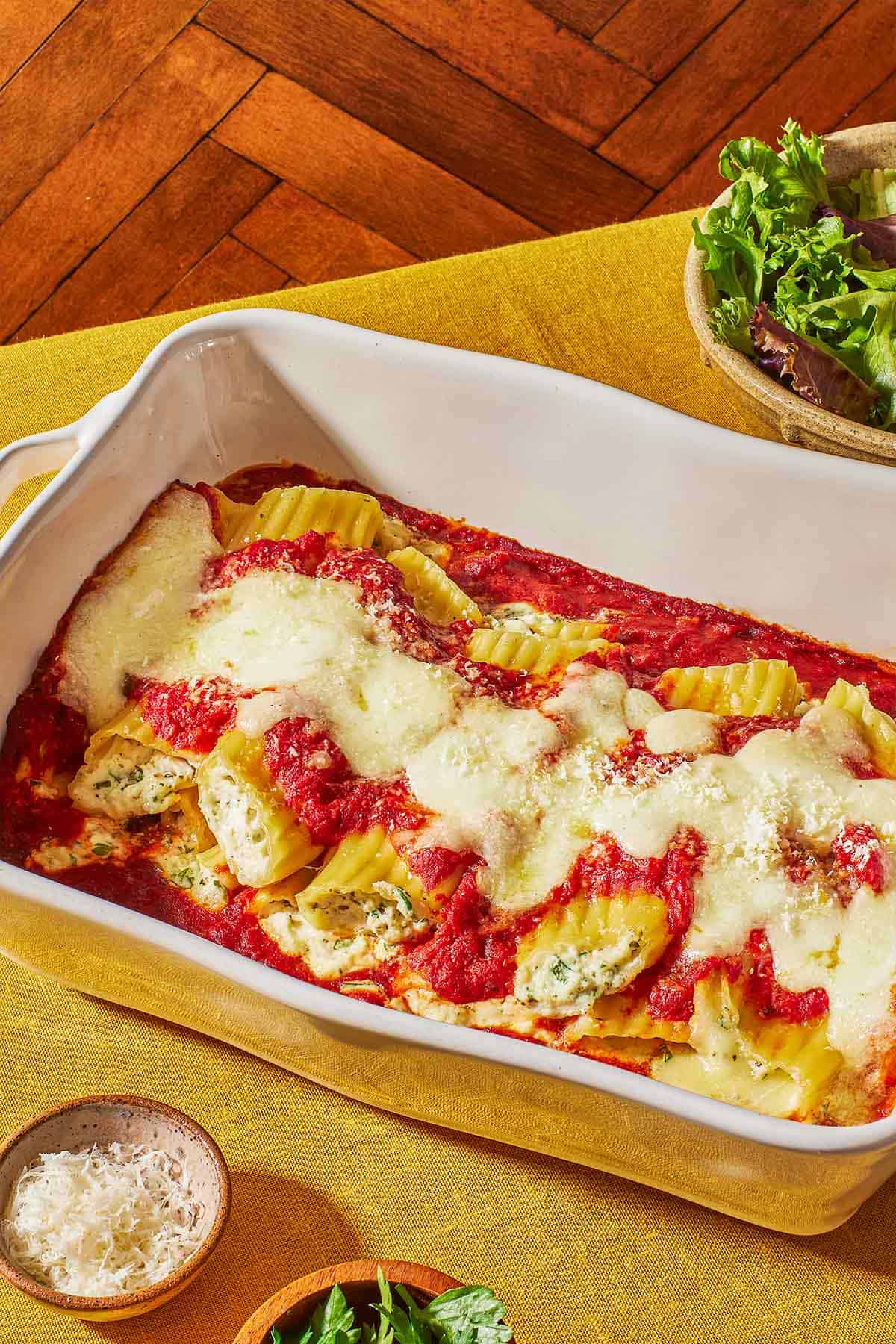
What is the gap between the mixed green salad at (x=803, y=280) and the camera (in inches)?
106

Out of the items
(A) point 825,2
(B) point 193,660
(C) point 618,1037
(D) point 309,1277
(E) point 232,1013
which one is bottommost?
(A) point 825,2

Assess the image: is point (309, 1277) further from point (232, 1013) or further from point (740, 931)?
point (740, 931)

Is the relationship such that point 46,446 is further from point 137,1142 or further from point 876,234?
point 876,234

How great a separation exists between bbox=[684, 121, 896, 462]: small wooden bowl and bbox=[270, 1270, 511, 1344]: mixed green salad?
5.09 feet

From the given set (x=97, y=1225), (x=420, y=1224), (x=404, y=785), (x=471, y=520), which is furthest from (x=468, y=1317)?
(x=471, y=520)

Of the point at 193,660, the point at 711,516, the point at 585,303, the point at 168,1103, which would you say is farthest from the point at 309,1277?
the point at 585,303

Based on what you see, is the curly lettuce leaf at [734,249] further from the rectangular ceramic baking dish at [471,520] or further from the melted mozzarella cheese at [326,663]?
the melted mozzarella cheese at [326,663]

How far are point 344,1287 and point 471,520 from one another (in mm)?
1480

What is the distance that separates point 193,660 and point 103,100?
3157 mm

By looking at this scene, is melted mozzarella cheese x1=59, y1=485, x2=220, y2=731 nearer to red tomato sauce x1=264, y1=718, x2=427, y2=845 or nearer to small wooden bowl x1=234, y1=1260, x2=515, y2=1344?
red tomato sauce x1=264, y1=718, x2=427, y2=845

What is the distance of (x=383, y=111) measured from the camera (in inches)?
188

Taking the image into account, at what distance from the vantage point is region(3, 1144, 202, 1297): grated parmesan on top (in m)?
1.97

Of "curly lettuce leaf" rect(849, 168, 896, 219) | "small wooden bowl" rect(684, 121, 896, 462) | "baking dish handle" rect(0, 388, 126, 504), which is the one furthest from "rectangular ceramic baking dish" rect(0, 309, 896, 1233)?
"curly lettuce leaf" rect(849, 168, 896, 219)

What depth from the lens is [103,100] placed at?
189 inches
